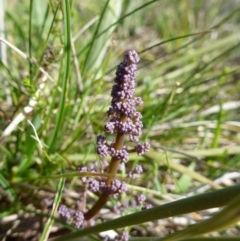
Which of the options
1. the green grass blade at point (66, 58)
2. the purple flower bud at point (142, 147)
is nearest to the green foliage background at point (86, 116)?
the green grass blade at point (66, 58)

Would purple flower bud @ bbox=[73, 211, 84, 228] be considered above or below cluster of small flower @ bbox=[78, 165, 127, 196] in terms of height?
below

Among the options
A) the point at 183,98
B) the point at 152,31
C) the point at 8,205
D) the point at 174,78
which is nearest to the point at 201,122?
the point at 183,98

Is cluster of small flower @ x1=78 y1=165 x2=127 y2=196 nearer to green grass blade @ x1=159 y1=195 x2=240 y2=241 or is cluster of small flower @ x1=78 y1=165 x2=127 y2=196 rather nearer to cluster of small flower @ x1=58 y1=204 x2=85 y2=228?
cluster of small flower @ x1=58 y1=204 x2=85 y2=228

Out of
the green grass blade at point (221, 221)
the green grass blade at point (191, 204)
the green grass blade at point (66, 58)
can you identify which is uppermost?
the green grass blade at point (66, 58)

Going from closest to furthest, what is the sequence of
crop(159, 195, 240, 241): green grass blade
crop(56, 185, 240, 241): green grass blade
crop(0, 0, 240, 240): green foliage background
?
crop(159, 195, 240, 241): green grass blade → crop(56, 185, 240, 241): green grass blade → crop(0, 0, 240, 240): green foliage background

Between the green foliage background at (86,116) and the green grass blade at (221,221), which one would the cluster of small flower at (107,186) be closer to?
the green foliage background at (86,116)

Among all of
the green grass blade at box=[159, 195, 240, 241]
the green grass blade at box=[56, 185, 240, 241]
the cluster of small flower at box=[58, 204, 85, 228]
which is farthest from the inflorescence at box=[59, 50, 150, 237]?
the green grass blade at box=[159, 195, 240, 241]

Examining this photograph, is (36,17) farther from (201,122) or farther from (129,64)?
(129,64)

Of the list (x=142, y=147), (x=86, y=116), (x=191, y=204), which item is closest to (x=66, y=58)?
(x=86, y=116)

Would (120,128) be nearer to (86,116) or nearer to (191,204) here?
(191,204)
